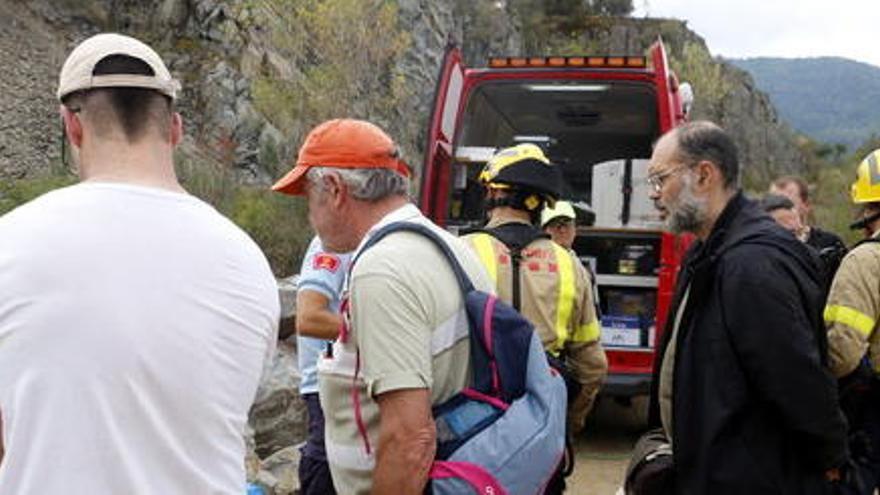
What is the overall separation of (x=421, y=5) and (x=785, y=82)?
370 ft

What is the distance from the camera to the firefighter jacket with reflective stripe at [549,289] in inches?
126

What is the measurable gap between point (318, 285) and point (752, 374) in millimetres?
1791

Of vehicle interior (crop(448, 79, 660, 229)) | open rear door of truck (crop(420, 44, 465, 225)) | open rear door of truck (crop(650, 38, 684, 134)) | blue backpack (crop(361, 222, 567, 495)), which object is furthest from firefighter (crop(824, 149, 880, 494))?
vehicle interior (crop(448, 79, 660, 229))

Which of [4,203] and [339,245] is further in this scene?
[4,203]

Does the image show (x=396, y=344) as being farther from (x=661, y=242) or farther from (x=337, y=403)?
(x=661, y=242)

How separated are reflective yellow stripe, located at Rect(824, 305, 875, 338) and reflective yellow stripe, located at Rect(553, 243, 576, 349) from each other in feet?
3.04

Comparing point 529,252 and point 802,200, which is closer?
point 529,252

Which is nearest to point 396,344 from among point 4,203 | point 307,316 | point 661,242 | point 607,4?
point 307,316

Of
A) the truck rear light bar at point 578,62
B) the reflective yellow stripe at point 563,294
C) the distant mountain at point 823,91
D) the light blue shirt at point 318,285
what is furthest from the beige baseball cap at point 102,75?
the distant mountain at point 823,91

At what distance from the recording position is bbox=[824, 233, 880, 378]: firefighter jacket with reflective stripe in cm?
312

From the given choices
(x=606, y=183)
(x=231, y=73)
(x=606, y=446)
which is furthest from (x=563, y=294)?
(x=231, y=73)

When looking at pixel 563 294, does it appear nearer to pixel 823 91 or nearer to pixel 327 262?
pixel 327 262

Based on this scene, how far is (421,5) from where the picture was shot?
25.8 metres

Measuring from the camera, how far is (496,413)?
194 cm
